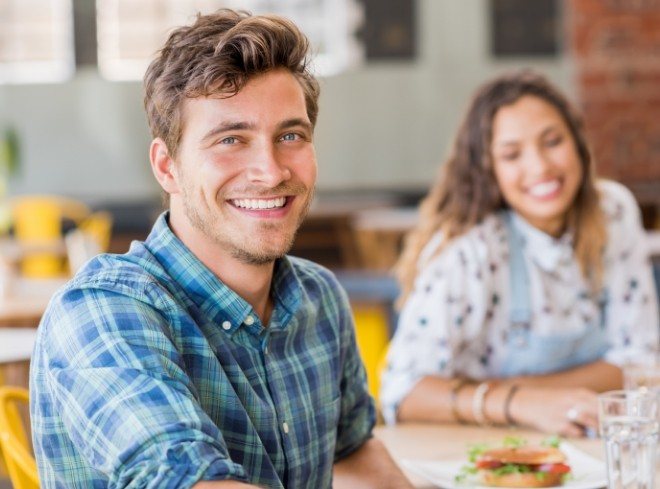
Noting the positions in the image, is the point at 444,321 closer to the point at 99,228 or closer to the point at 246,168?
the point at 246,168

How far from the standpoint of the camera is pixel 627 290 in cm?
249

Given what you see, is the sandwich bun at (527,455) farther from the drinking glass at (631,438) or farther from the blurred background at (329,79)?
the blurred background at (329,79)

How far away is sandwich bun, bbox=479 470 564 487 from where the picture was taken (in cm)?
157

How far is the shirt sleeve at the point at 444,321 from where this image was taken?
2211mm

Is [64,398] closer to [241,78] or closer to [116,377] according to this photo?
[116,377]

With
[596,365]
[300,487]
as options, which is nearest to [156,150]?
[300,487]

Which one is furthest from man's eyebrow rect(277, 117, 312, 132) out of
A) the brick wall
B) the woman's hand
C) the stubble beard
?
the brick wall

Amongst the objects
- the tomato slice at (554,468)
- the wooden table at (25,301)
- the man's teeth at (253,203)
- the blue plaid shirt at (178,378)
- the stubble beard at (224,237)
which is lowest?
the wooden table at (25,301)

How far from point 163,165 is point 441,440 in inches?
31.2

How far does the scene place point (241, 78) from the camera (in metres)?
1.36

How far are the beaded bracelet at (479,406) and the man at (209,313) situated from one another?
551 mm

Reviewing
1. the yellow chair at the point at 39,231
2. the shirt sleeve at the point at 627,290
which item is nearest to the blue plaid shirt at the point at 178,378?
the shirt sleeve at the point at 627,290

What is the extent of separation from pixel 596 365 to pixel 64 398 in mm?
1391

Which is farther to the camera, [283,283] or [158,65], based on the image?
[283,283]
